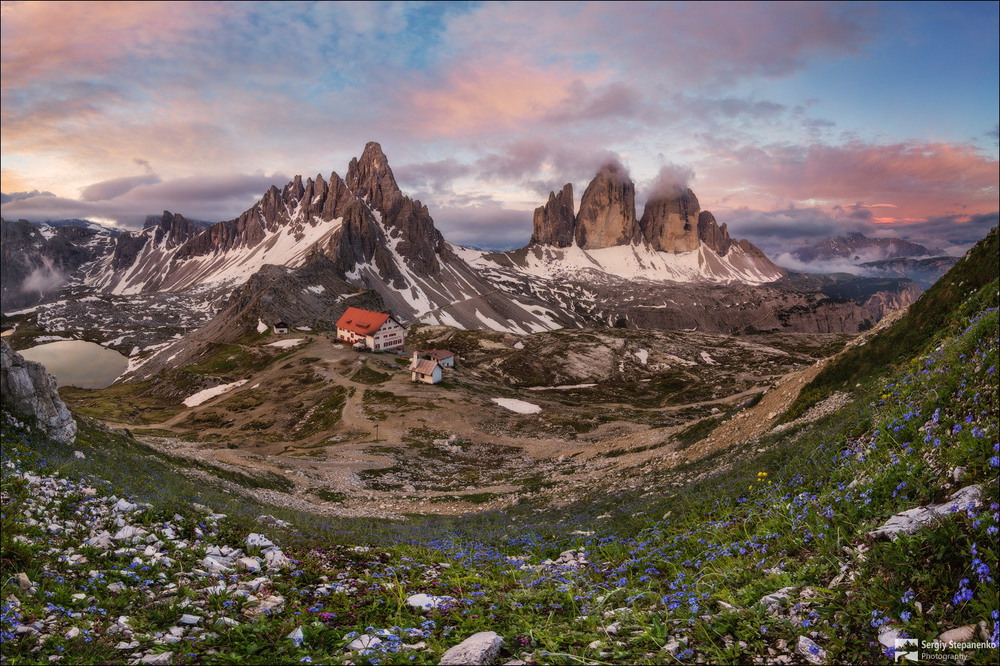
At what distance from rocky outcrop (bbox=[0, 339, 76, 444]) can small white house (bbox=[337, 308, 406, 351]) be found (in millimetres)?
108432

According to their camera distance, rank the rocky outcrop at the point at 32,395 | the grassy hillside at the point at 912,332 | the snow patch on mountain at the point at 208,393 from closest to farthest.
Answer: the rocky outcrop at the point at 32,395 → the grassy hillside at the point at 912,332 → the snow patch on mountain at the point at 208,393

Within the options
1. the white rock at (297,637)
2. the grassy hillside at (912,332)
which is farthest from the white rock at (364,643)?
the grassy hillside at (912,332)

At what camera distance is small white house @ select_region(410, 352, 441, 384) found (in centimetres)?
9662

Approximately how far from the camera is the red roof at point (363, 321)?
131 m

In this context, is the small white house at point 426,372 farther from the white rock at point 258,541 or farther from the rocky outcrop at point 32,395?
the white rock at point 258,541

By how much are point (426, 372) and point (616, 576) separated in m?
89.2

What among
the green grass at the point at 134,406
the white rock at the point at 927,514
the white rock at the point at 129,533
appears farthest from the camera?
the green grass at the point at 134,406

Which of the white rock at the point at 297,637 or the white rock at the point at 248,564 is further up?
the white rock at the point at 297,637

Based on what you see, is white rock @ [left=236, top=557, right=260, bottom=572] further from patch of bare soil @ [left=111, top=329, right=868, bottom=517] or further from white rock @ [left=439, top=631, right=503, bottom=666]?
patch of bare soil @ [left=111, top=329, right=868, bottom=517]

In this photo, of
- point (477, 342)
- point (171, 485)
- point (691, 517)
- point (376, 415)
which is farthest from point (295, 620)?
point (477, 342)

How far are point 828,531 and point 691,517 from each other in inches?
240

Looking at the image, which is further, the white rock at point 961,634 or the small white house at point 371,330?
the small white house at point 371,330

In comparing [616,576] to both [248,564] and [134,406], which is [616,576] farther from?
[134,406]

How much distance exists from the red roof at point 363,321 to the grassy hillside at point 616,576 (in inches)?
4688
